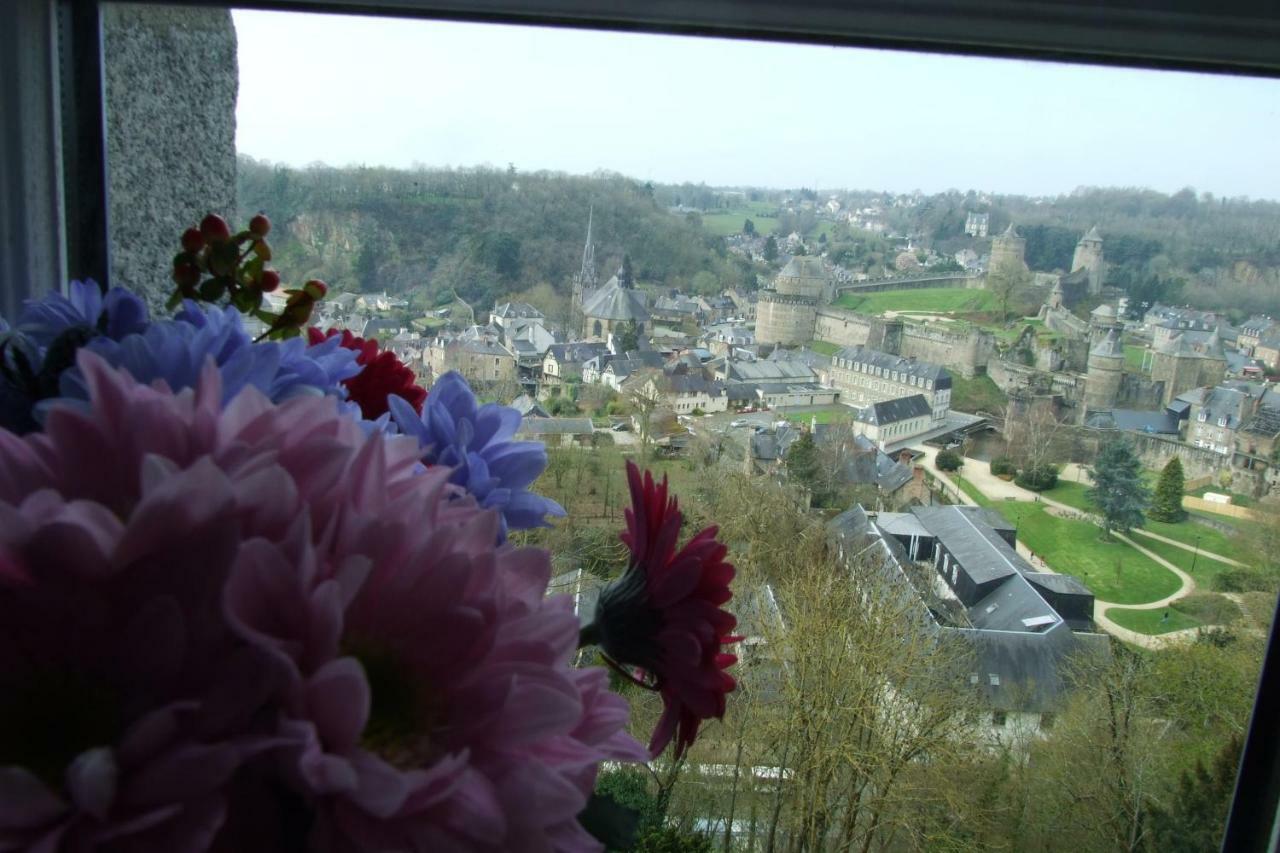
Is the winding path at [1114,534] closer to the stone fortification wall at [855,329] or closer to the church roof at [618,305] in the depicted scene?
the stone fortification wall at [855,329]

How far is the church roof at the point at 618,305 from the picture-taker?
3.71 ft

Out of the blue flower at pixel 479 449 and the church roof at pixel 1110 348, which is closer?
the blue flower at pixel 479 449

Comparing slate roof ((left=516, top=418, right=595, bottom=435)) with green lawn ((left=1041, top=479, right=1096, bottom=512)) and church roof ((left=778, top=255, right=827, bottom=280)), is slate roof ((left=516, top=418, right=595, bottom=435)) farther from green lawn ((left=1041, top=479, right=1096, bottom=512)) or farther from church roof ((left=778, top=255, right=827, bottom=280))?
green lawn ((left=1041, top=479, right=1096, bottom=512))

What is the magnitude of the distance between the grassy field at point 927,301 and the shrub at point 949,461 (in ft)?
0.57

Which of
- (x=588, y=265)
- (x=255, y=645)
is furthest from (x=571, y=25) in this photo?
(x=255, y=645)

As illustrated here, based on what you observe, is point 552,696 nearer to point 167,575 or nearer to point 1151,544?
point 167,575

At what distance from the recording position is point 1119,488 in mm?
1106

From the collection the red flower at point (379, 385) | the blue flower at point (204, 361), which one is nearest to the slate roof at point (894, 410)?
the red flower at point (379, 385)

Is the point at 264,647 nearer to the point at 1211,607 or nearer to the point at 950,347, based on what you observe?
the point at 950,347

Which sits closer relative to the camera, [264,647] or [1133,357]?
[264,647]

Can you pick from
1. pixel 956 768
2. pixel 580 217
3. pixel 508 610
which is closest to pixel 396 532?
pixel 508 610

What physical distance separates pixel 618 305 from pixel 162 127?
0.58 meters

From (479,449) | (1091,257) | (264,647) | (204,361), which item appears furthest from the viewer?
(1091,257)

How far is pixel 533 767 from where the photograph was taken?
288 mm
